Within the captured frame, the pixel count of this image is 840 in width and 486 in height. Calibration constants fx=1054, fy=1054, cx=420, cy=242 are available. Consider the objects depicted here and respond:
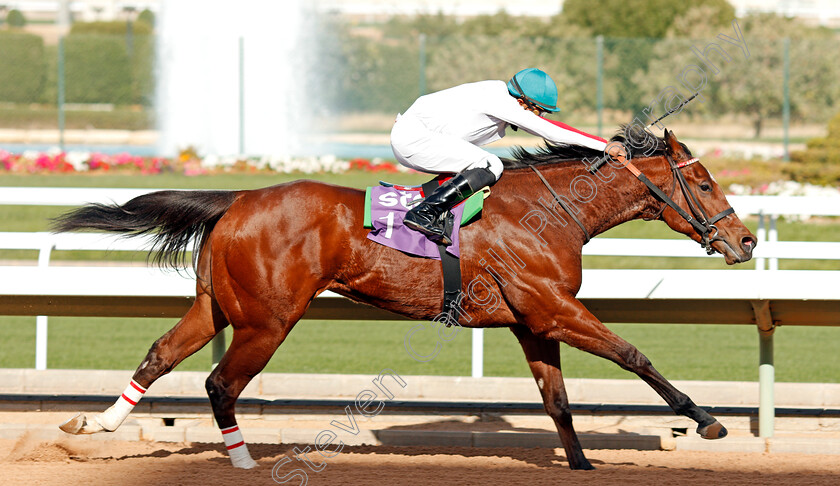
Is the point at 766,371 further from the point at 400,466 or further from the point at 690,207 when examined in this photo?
the point at 400,466

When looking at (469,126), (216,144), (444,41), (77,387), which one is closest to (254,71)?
(216,144)

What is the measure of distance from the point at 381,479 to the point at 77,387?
8.79 feet

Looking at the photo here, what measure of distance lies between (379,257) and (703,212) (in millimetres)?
1455

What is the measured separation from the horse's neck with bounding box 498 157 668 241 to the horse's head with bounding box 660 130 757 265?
72 millimetres

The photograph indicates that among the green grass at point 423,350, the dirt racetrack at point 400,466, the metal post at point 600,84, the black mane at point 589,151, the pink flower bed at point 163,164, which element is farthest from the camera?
the metal post at point 600,84

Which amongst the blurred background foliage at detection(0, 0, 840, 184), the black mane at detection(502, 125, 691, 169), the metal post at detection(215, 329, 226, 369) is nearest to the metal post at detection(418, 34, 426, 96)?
the blurred background foliage at detection(0, 0, 840, 184)

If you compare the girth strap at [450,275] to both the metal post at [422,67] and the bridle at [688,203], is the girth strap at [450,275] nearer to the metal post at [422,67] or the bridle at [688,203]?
the bridle at [688,203]

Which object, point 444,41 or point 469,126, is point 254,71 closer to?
point 444,41

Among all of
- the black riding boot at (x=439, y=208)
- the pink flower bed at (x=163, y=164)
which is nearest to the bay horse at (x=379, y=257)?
the black riding boot at (x=439, y=208)

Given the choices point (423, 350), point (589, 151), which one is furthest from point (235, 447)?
point (423, 350)

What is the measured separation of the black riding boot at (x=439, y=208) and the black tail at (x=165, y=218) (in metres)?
0.83

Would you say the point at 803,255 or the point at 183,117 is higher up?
the point at 183,117

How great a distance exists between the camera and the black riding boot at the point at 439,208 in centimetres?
444

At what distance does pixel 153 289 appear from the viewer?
16.6 feet
